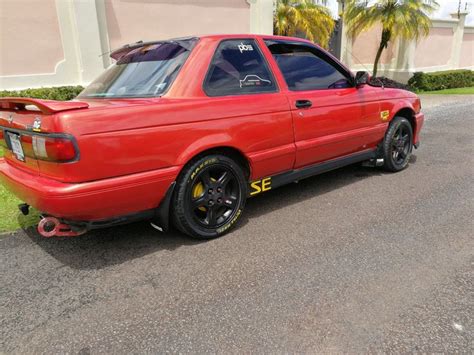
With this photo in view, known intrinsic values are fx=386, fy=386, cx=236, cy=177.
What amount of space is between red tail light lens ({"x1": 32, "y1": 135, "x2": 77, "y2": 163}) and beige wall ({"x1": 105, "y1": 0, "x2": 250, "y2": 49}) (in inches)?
386

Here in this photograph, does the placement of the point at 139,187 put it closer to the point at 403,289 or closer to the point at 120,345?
the point at 120,345

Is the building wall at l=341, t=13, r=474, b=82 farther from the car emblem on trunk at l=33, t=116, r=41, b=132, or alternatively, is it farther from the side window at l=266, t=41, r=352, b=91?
the car emblem on trunk at l=33, t=116, r=41, b=132

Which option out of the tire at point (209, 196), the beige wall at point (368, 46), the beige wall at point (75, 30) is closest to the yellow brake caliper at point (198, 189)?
the tire at point (209, 196)

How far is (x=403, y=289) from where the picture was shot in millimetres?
2504

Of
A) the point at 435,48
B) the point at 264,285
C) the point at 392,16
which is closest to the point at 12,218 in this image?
the point at 264,285

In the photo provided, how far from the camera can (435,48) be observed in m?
21.5

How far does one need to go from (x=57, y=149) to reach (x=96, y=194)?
14.8 inches

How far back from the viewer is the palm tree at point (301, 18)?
51.6ft

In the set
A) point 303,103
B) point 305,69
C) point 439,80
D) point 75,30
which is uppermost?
point 75,30

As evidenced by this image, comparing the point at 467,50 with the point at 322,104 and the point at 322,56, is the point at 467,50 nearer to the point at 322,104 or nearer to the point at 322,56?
the point at 322,56

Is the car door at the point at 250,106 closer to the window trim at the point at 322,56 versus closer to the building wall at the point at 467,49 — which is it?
the window trim at the point at 322,56

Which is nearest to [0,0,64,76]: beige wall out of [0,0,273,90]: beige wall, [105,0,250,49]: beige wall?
[0,0,273,90]: beige wall

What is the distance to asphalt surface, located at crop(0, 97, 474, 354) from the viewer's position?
2107mm

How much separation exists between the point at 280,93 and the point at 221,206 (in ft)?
3.87
